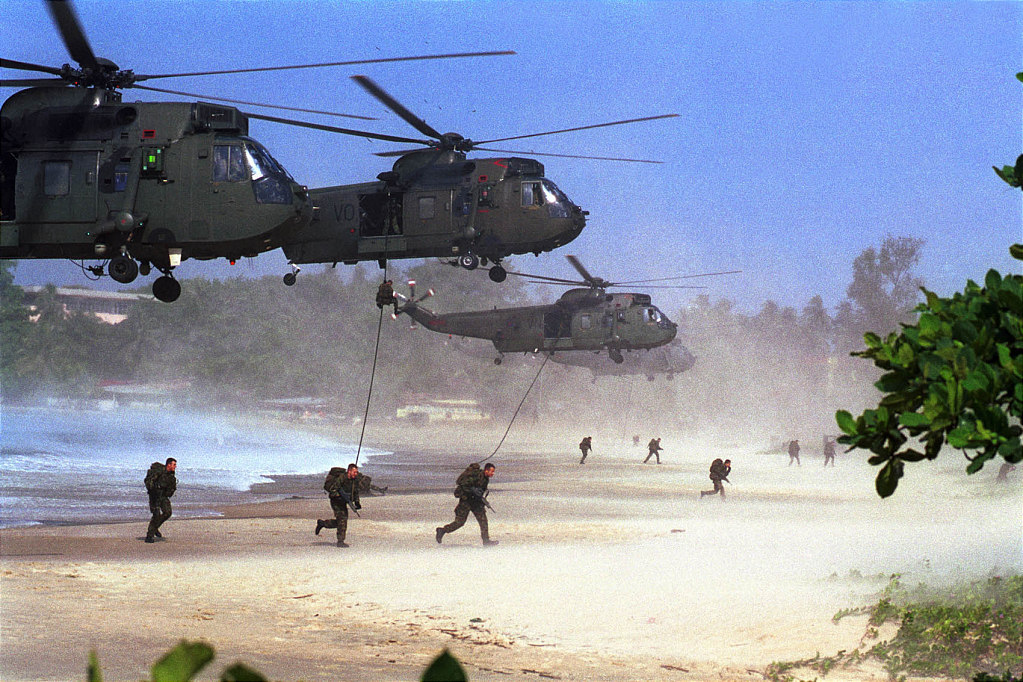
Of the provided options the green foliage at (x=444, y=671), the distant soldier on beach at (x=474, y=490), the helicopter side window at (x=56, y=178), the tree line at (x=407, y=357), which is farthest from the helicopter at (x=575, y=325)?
the tree line at (x=407, y=357)

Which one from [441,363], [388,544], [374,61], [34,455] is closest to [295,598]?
[388,544]

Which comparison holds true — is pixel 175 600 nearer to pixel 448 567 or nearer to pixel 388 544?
pixel 448 567

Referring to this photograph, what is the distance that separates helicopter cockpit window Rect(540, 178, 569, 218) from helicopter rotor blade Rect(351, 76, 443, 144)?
2.76 metres

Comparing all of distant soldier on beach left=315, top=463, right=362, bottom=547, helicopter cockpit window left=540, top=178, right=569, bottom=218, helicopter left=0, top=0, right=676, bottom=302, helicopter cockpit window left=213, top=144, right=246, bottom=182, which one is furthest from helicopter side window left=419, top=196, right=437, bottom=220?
distant soldier on beach left=315, top=463, right=362, bottom=547

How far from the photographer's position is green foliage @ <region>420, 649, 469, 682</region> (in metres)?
1.76

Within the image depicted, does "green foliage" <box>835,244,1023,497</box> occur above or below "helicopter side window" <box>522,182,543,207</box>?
below

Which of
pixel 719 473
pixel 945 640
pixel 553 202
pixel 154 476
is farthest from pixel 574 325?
pixel 945 640

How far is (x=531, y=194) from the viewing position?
26.1 m

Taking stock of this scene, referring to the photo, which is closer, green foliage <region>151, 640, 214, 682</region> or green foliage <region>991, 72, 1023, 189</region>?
green foliage <region>151, 640, 214, 682</region>

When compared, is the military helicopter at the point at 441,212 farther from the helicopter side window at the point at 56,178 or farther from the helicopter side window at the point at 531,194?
the helicopter side window at the point at 56,178

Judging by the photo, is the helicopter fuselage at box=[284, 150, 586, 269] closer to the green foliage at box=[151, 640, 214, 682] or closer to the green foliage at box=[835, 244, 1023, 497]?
the green foliage at box=[835, 244, 1023, 497]

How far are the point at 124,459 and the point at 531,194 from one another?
40174 mm

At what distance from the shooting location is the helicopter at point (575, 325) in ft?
135

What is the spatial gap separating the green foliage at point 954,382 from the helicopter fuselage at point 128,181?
641 inches
